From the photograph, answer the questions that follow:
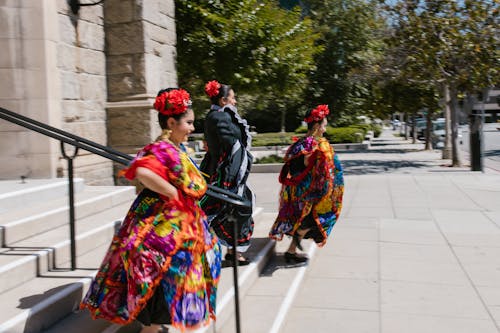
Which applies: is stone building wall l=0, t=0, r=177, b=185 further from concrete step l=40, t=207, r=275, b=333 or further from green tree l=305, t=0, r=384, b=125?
green tree l=305, t=0, r=384, b=125

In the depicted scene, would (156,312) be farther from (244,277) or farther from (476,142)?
(476,142)

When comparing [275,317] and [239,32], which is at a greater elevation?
[239,32]

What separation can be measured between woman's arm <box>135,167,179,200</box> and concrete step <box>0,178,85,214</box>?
Result: 2.60m

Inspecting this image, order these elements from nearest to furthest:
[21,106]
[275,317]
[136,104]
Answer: [275,317] → [21,106] → [136,104]

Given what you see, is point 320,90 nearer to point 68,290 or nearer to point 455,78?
point 455,78

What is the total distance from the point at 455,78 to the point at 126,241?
15.9 meters

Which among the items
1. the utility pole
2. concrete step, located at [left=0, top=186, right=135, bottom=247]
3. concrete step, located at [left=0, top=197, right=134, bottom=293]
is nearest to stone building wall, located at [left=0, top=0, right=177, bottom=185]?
concrete step, located at [left=0, top=186, right=135, bottom=247]

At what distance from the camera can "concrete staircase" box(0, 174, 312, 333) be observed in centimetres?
357

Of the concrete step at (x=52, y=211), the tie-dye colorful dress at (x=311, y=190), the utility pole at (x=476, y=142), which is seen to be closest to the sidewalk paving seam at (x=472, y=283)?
the tie-dye colorful dress at (x=311, y=190)

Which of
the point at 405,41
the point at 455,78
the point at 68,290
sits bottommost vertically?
the point at 68,290

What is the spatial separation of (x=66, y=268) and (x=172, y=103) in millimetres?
1861

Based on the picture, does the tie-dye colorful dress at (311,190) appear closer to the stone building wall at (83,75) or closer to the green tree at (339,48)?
the stone building wall at (83,75)

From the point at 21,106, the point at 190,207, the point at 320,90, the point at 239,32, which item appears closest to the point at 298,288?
the point at 190,207

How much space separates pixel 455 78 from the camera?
16969mm
